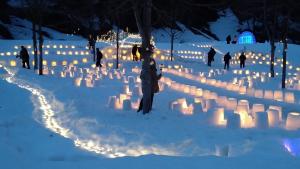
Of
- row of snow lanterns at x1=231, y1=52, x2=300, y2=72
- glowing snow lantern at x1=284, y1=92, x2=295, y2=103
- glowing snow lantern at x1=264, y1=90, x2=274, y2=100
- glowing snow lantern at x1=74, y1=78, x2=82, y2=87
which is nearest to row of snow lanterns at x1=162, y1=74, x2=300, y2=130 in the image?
glowing snow lantern at x1=284, y1=92, x2=295, y2=103

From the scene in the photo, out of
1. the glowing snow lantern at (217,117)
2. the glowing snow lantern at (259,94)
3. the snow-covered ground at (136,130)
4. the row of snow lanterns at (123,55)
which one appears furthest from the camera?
the row of snow lanterns at (123,55)

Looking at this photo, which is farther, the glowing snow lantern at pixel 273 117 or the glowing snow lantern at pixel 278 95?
the glowing snow lantern at pixel 278 95

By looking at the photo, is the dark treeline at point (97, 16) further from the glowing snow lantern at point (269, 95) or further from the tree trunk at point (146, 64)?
the tree trunk at point (146, 64)

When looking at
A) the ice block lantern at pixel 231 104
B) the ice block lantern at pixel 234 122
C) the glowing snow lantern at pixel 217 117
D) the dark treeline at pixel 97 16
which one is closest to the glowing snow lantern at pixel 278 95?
the ice block lantern at pixel 231 104

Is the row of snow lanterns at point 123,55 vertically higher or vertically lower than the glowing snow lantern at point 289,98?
higher

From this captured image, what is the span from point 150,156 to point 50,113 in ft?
19.8

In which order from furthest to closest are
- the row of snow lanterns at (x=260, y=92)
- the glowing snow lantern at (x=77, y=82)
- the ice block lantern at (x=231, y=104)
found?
the glowing snow lantern at (x=77, y=82) < the row of snow lanterns at (x=260, y=92) < the ice block lantern at (x=231, y=104)

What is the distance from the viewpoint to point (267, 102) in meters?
14.2

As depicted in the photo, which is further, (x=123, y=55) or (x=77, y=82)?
(x=123, y=55)

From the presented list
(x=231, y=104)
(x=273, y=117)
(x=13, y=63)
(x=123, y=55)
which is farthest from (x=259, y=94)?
(x=123, y=55)

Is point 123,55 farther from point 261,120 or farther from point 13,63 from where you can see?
point 261,120

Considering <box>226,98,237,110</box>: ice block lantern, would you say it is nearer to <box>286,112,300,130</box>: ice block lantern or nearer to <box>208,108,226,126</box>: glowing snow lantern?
<box>208,108,226,126</box>: glowing snow lantern

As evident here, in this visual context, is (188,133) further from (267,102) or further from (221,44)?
(221,44)

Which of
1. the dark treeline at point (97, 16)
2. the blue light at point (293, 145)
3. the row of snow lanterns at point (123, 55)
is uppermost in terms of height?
the dark treeline at point (97, 16)
